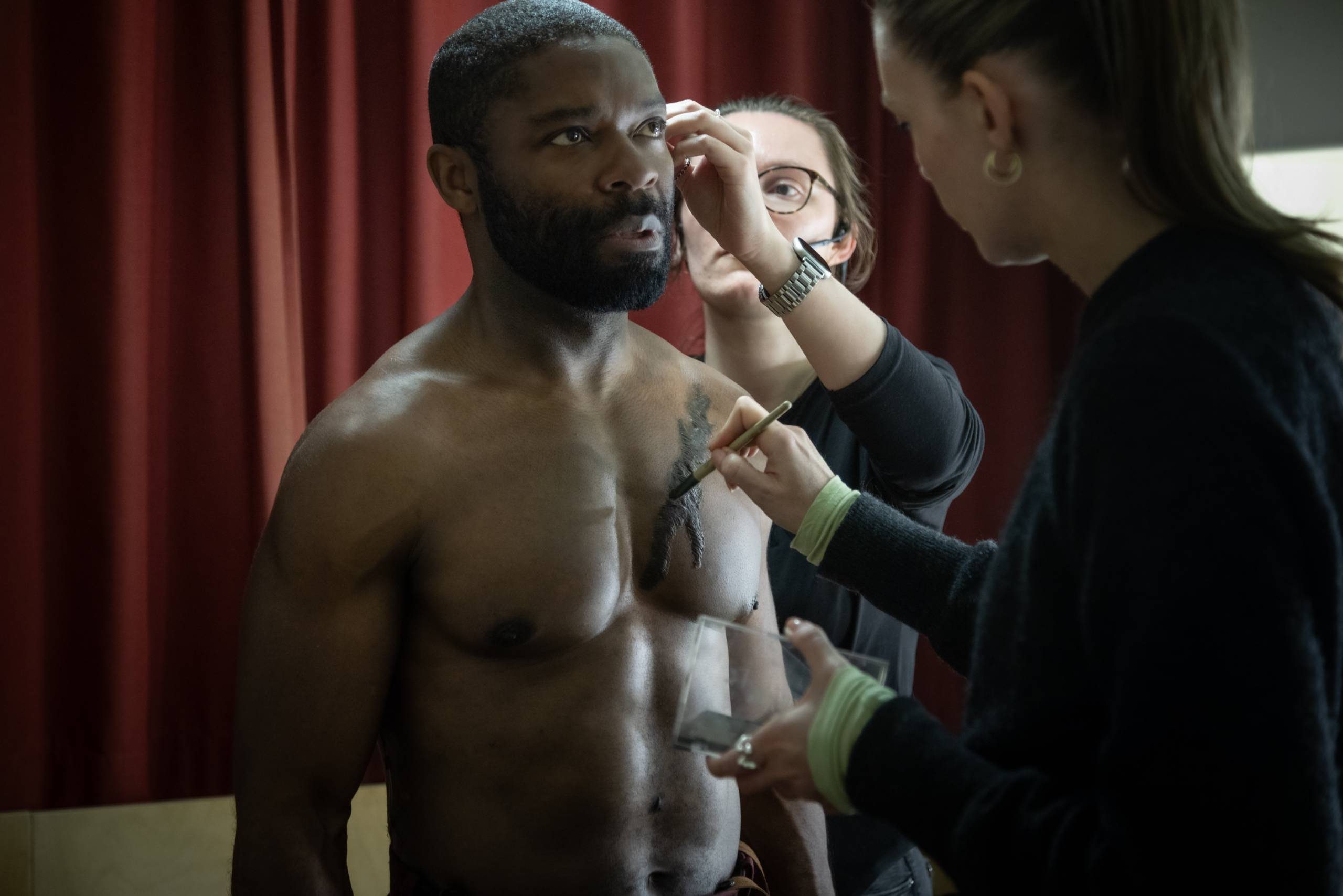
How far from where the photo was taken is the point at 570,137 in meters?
1.16

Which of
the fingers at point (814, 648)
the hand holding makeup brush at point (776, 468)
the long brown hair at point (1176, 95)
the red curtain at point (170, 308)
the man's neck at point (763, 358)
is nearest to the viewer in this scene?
the long brown hair at point (1176, 95)

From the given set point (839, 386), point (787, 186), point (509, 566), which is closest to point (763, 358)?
point (787, 186)

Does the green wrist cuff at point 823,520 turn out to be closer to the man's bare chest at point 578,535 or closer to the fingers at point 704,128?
the man's bare chest at point 578,535

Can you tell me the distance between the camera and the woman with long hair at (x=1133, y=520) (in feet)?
1.97

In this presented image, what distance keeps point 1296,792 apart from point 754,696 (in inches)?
15.9

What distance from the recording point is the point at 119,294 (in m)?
1.84

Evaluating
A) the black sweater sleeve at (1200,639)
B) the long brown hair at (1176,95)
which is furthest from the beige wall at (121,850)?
the long brown hair at (1176,95)

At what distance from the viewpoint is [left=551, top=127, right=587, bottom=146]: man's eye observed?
115 cm

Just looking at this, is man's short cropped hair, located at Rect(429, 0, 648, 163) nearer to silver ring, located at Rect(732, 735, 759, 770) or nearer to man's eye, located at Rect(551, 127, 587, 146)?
man's eye, located at Rect(551, 127, 587, 146)

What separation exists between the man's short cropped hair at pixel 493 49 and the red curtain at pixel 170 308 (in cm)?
83

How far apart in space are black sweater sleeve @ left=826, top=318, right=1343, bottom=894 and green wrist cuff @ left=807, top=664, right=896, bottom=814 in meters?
0.14

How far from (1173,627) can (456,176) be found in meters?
0.89

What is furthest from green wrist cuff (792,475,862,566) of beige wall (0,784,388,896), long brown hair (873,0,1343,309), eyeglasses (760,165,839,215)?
beige wall (0,784,388,896)

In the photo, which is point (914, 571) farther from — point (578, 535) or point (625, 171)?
point (625, 171)
